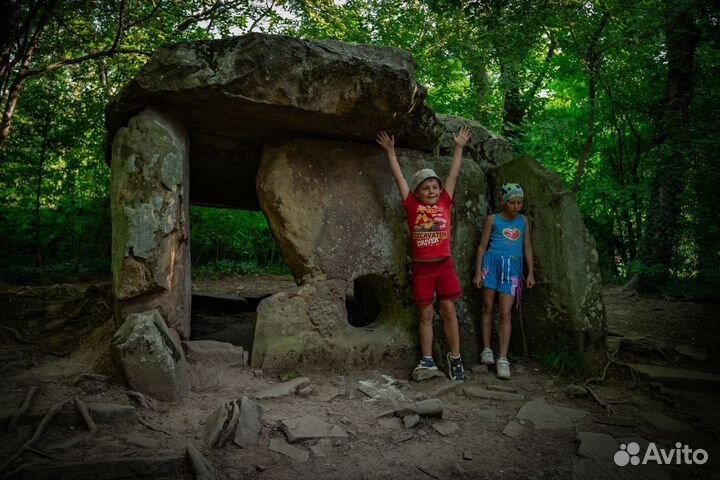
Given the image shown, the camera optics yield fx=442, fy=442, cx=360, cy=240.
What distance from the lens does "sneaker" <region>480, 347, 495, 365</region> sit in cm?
413

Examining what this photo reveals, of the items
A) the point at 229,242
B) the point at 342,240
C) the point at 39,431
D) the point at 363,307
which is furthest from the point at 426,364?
the point at 229,242

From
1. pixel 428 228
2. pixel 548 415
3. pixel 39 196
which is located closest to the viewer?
pixel 548 415

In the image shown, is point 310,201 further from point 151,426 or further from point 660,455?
point 660,455

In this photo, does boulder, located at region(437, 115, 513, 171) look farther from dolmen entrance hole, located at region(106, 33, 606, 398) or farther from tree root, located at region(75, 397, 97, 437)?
tree root, located at region(75, 397, 97, 437)

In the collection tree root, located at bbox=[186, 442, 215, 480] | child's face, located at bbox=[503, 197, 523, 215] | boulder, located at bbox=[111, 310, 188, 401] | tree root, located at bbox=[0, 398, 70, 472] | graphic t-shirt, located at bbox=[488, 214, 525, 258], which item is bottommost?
tree root, located at bbox=[186, 442, 215, 480]

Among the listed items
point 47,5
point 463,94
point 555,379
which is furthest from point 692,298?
point 47,5

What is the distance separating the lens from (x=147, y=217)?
3428mm

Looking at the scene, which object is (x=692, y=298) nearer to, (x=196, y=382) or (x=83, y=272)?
(x=196, y=382)

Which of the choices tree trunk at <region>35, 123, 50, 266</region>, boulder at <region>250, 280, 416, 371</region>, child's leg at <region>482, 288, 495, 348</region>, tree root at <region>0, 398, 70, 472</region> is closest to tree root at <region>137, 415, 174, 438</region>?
tree root at <region>0, 398, 70, 472</region>

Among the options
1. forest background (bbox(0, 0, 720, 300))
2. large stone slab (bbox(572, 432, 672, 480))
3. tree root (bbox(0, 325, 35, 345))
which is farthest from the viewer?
forest background (bbox(0, 0, 720, 300))

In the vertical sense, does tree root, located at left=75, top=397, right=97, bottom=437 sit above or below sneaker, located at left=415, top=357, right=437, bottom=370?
above

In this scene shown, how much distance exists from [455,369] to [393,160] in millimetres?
1939

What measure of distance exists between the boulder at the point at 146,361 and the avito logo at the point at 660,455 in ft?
9.12

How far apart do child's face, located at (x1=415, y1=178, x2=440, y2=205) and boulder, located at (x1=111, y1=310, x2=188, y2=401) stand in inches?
94.6
